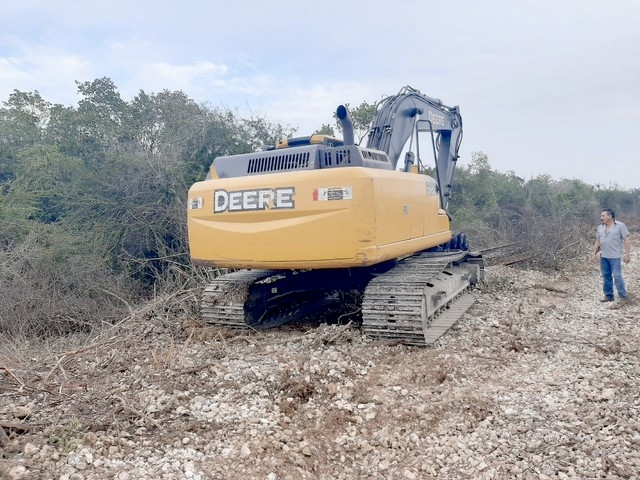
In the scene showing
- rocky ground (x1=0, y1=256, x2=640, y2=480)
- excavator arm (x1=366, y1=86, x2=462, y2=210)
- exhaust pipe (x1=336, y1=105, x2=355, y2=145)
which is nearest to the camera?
rocky ground (x1=0, y1=256, x2=640, y2=480)

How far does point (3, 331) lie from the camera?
786cm

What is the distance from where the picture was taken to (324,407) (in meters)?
3.86

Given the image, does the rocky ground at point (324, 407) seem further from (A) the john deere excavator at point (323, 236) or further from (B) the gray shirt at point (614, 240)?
(B) the gray shirt at point (614, 240)

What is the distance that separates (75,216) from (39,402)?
7830mm

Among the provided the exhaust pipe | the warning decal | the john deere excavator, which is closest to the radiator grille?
the john deere excavator

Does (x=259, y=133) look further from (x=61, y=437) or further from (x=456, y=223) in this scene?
(x=61, y=437)

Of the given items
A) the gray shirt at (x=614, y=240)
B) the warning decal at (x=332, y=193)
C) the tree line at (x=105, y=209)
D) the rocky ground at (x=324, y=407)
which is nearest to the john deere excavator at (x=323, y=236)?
the warning decal at (x=332, y=193)

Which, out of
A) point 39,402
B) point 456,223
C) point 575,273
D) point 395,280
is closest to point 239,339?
point 395,280

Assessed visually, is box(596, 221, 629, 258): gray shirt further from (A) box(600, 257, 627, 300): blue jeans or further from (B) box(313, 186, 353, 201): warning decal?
(B) box(313, 186, 353, 201): warning decal

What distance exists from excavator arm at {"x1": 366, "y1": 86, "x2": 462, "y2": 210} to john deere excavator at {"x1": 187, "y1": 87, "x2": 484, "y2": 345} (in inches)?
3.6

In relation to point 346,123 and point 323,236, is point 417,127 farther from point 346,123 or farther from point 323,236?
point 323,236

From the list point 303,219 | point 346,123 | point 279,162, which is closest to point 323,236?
point 303,219

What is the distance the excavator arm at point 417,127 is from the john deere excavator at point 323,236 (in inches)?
3.6

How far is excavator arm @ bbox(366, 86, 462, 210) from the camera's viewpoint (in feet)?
24.1
